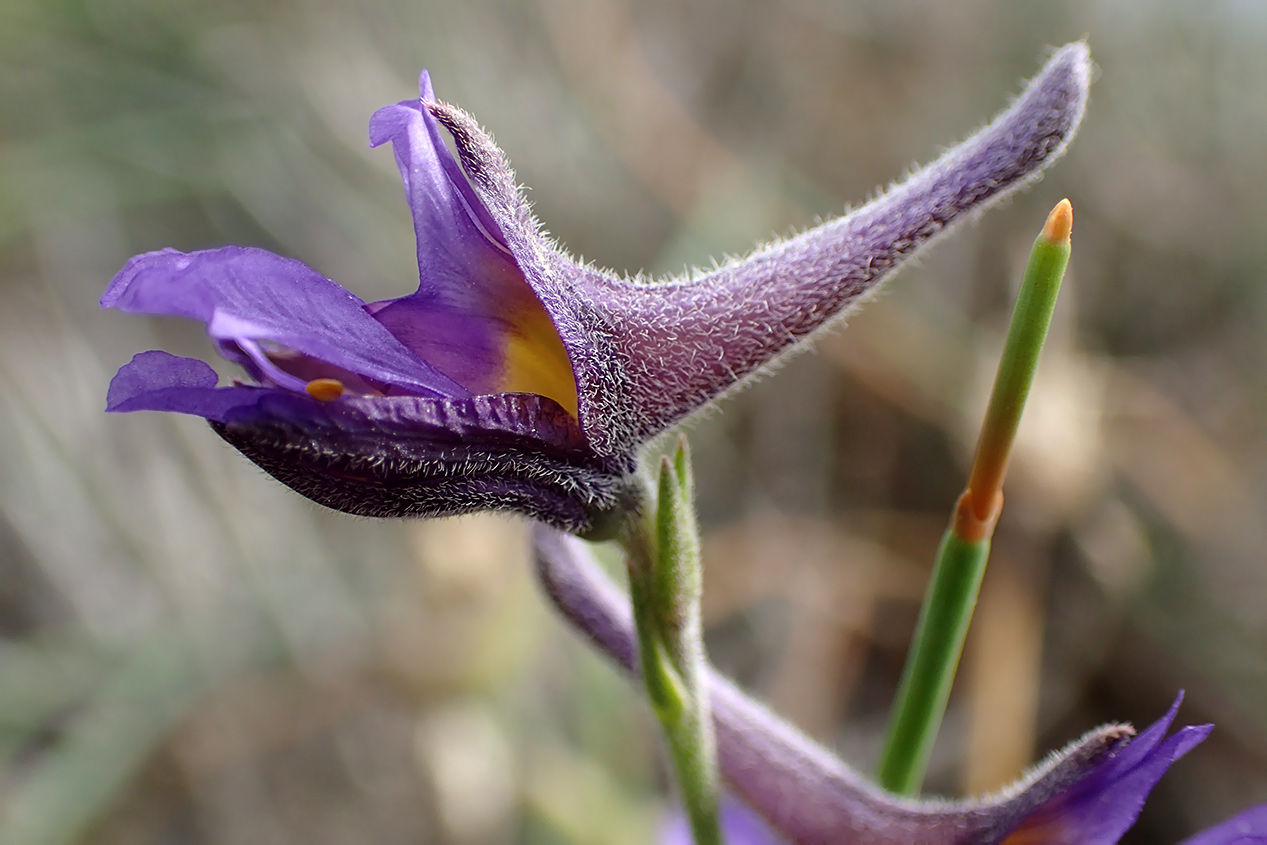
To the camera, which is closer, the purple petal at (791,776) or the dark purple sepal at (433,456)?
the dark purple sepal at (433,456)

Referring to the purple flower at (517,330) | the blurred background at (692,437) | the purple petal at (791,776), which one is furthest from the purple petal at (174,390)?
the blurred background at (692,437)

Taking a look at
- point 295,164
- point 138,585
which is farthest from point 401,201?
point 138,585

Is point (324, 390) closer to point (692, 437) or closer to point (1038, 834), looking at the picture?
point (1038, 834)

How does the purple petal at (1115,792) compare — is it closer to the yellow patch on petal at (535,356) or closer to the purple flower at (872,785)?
the purple flower at (872,785)

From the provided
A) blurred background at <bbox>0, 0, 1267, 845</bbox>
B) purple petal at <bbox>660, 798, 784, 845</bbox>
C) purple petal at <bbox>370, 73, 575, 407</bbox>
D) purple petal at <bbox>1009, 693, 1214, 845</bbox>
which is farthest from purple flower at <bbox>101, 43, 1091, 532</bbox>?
blurred background at <bbox>0, 0, 1267, 845</bbox>

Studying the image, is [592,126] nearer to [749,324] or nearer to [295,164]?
[295,164]

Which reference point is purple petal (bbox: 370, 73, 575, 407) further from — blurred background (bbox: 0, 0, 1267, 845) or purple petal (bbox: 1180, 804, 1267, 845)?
blurred background (bbox: 0, 0, 1267, 845)
